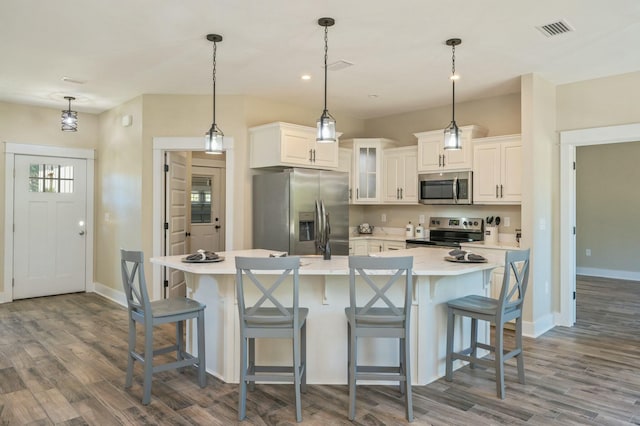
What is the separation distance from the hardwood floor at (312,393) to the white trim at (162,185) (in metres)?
1.13

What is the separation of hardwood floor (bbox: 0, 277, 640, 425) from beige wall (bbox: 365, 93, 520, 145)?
256cm

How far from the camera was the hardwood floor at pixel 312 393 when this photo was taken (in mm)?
2713

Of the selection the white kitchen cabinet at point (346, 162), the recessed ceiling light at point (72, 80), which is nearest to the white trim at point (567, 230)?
the white kitchen cabinet at point (346, 162)

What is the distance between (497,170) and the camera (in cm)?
504

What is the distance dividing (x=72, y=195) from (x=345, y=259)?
489 cm

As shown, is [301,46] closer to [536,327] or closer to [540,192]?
[540,192]

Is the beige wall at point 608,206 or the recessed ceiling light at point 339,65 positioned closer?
the recessed ceiling light at point 339,65

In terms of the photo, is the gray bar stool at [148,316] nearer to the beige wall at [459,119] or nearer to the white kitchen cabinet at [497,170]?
the white kitchen cabinet at [497,170]

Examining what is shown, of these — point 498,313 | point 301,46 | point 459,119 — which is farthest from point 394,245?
point 301,46

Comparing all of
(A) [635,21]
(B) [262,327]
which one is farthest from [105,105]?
(A) [635,21]

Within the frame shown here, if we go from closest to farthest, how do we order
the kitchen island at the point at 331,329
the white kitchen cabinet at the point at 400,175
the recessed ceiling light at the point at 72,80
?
the kitchen island at the point at 331,329 → the recessed ceiling light at the point at 72,80 → the white kitchen cabinet at the point at 400,175

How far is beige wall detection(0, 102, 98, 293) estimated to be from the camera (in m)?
5.81

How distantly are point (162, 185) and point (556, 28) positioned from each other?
4412mm

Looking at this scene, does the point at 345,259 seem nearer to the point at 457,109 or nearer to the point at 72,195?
the point at 457,109
